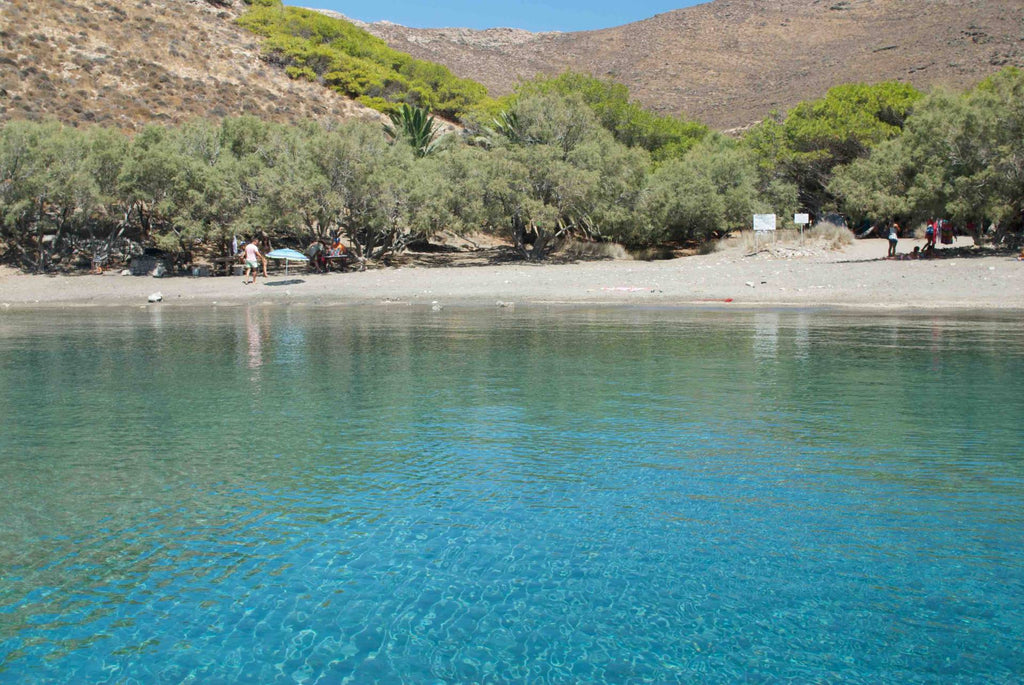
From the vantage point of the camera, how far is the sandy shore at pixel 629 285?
26.1m

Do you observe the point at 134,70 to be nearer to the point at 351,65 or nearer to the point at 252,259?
the point at 351,65

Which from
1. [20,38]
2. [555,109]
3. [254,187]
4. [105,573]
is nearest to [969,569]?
[105,573]

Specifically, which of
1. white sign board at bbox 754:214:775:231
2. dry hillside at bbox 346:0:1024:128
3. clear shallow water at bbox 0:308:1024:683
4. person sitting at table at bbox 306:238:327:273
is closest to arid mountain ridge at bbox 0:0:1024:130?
dry hillside at bbox 346:0:1024:128

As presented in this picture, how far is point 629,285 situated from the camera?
3033 centimetres

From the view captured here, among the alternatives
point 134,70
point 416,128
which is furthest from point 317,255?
point 134,70

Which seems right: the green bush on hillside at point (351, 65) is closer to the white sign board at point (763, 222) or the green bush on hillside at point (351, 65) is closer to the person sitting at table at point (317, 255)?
the person sitting at table at point (317, 255)

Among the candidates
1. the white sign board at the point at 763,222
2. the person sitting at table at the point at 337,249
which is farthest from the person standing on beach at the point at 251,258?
the white sign board at the point at 763,222

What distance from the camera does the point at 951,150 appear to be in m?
29.8

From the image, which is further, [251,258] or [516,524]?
[251,258]

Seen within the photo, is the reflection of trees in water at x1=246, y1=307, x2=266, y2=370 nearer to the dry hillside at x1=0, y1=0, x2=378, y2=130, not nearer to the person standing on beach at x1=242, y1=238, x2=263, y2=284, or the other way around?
the person standing on beach at x1=242, y1=238, x2=263, y2=284

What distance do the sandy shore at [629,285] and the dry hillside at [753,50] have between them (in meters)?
45.6

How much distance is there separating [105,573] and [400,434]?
174 inches

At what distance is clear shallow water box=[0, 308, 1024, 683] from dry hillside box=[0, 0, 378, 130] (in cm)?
4217

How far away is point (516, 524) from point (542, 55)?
115 m
